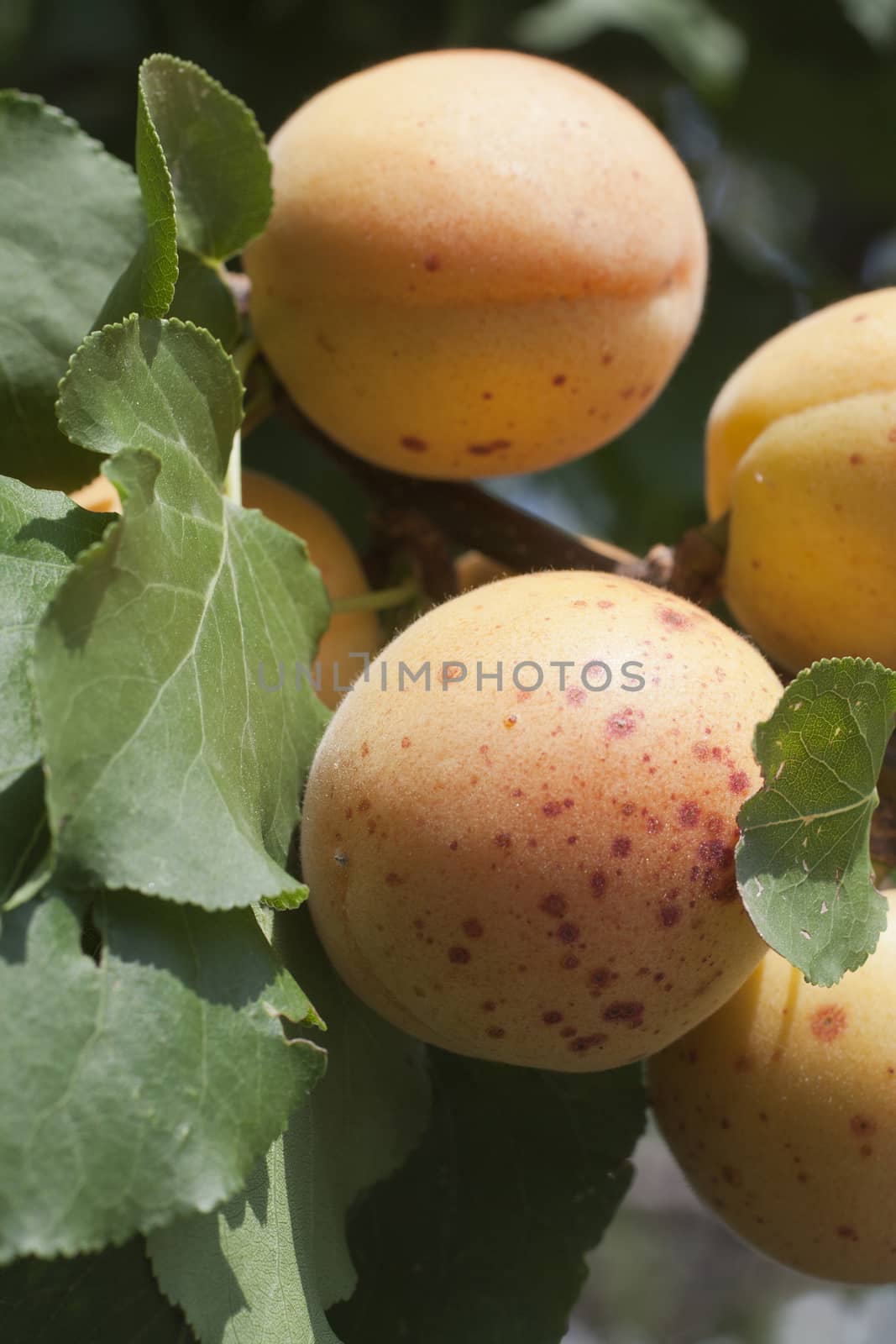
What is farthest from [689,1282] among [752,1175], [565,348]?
[565,348]

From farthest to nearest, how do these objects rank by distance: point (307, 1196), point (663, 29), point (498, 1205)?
point (663, 29) < point (498, 1205) < point (307, 1196)

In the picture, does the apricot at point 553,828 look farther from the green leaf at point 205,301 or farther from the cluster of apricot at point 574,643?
the green leaf at point 205,301

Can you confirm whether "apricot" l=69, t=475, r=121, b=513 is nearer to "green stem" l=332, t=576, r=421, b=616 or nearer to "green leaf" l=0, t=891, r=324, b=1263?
"green stem" l=332, t=576, r=421, b=616

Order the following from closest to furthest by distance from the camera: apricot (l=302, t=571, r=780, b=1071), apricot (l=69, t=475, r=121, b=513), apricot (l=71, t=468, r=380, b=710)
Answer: apricot (l=302, t=571, r=780, b=1071), apricot (l=69, t=475, r=121, b=513), apricot (l=71, t=468, r=380, b=710)

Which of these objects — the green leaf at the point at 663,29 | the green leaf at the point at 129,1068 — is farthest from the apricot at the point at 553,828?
the green leaf at the point at 663,29

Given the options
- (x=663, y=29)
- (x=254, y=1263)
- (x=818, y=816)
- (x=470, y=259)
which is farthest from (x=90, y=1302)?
(x=663, y=29)

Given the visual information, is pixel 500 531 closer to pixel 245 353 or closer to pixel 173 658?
pixel 245 353

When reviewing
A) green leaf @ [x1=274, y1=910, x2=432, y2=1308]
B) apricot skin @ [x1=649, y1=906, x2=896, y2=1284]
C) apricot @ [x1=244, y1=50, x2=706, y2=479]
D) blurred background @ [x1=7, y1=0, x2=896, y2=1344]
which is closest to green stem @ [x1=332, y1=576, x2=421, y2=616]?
apricot @ [x1=244, y1=50, x2=706, y2=479]
